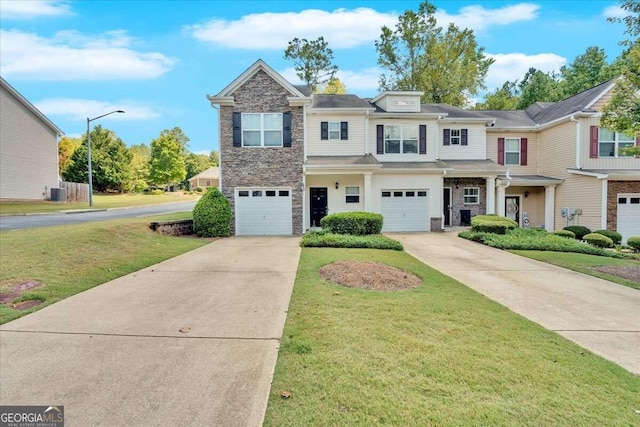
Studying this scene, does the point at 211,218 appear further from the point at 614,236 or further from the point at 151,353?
the point at 614,236

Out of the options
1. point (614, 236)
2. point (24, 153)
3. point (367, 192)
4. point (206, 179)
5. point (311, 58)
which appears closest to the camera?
point (614, 236)

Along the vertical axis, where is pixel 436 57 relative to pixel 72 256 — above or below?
above

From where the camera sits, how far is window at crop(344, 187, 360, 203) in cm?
1697

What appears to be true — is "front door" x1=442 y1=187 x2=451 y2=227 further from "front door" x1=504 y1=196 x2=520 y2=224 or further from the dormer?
the dormer

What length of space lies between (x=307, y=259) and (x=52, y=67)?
57.7 ft

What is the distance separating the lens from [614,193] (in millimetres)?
16594

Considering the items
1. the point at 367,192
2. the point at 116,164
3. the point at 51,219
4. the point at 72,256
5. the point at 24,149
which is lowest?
the point at 72,256

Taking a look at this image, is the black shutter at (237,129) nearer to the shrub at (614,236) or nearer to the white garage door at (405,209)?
the white garage door at (405,209)

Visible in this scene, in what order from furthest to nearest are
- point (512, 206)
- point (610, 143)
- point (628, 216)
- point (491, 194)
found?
point (512, 206)
point (491, 194)
point (610, 143)
point (628, 216)

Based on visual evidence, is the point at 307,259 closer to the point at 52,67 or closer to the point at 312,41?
the point at 52,67

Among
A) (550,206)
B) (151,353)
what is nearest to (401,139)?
(550,206)

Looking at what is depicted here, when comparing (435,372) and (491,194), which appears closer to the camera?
(435,372)

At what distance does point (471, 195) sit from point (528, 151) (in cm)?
495

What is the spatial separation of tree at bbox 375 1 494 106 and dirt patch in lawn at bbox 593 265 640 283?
23.7 m
